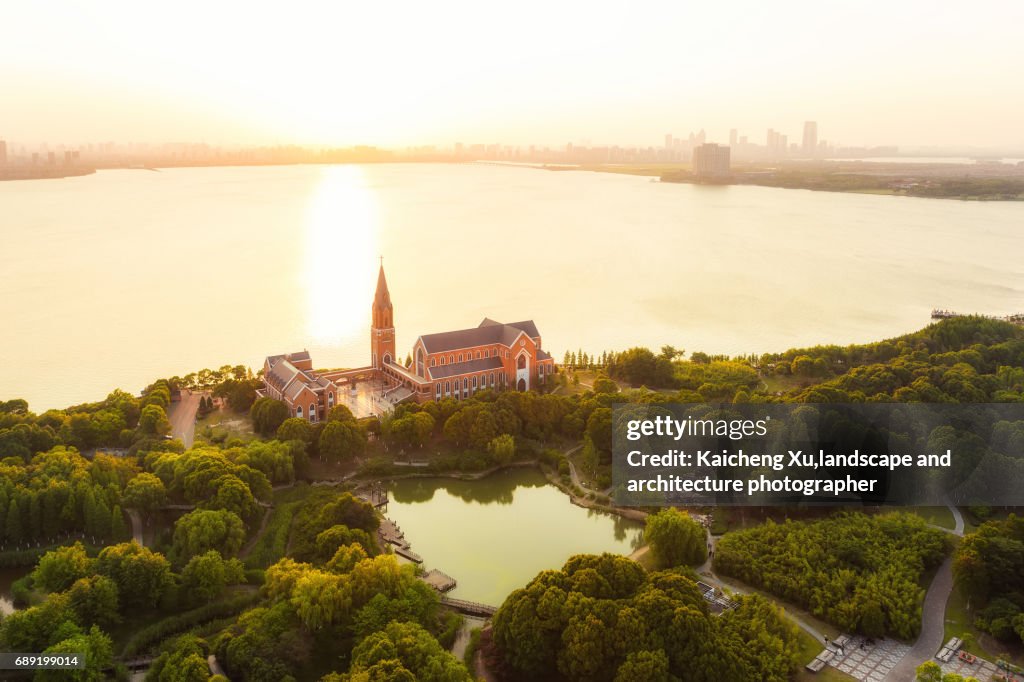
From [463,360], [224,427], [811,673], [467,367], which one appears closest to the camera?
[811,673]

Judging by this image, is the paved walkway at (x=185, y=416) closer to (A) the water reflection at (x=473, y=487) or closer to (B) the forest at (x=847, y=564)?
(A) the water reflection at (x=473, y=487)

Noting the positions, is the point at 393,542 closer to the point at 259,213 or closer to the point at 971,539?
the point at 971,539

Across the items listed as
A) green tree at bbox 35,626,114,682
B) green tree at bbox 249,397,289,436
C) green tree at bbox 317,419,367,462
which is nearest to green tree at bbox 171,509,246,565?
green tree at bbox 35,626,114,682

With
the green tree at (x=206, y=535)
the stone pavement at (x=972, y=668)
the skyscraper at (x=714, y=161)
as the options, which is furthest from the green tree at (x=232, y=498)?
the skyscraper at (x=714, y=161)

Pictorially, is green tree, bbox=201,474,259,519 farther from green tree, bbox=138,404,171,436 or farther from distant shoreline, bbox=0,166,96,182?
distant shoreline, bbox=0,166,96,182

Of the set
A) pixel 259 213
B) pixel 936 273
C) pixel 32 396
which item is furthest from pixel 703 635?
pixel 259 213

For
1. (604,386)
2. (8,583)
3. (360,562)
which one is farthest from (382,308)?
(8,583)

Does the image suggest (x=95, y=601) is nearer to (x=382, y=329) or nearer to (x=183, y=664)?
(x=183, y=664)

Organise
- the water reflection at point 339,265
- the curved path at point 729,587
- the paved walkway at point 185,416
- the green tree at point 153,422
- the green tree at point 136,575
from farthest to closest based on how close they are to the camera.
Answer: the water reflection at point 339,265
the paved walkway at point 185,416
the green tree at point 153,422
the green tree at point 136,575
the curved path at point 729,587
